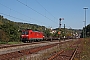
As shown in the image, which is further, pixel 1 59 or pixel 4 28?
pixel 4 28

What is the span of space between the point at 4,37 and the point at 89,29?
383 ft

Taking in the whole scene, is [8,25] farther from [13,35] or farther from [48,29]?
[48,29]

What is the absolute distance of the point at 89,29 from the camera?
153500 mm

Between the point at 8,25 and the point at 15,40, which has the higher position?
the point at 8,25

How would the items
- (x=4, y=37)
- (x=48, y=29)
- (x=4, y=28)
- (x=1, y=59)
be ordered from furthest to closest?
1. (x=48, y=29)
2. (x=4, y=28)
3. (x=4, y=37)
4. (x=1, y=59)

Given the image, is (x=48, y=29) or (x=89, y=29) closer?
(x=48, y=29)

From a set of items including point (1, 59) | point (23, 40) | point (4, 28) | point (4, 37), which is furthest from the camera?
point (23, 40)

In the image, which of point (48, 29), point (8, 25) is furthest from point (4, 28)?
point (48, 29)

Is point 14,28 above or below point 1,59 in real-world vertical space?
above

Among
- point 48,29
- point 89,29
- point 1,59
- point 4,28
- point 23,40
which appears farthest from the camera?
point 89,29

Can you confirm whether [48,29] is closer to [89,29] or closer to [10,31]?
[89,29]

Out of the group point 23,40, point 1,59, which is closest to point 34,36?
point 23,40

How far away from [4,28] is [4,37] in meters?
6.58

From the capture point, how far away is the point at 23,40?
54906 millimetres
